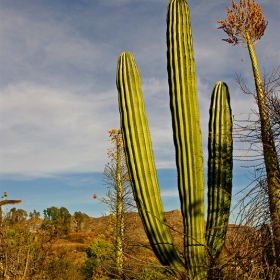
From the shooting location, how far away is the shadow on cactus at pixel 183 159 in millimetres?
3410

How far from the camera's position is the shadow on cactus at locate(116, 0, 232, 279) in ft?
11.2

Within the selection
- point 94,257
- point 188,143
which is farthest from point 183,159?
point 94,257

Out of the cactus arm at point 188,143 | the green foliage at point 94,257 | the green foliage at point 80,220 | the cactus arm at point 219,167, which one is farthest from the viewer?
the green foliage at point 80,220

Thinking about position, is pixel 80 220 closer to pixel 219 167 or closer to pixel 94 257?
pixel 94 257

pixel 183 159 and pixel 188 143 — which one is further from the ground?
pixel 188 143

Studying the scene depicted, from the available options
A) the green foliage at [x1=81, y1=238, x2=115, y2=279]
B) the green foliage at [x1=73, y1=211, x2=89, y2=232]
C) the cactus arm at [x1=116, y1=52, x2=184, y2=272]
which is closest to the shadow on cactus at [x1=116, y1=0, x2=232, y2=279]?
the cactus arm at [x1=116, y1=52, x2=184, y2=272]

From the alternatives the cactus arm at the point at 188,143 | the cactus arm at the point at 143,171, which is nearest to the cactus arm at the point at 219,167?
the cactus arm at the point at 188,143

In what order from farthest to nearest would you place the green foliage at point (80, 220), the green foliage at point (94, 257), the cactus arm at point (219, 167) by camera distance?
the green foliage at point (80, 220) < the green foliage at point (94, 257) < the cactus arm at point (219, 167)

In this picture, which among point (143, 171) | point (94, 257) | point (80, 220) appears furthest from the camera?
point (80, 220)

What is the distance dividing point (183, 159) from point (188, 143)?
0.18m

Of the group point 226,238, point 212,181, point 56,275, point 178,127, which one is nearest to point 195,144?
point 178,127

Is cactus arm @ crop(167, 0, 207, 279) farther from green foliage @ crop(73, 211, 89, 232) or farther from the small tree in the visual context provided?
green foliage @ crop(73, 211, 89, 232)

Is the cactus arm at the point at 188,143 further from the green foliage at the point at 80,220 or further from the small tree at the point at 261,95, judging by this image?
the green foliage at the point at 80,220

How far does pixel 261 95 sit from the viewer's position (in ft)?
14.9
